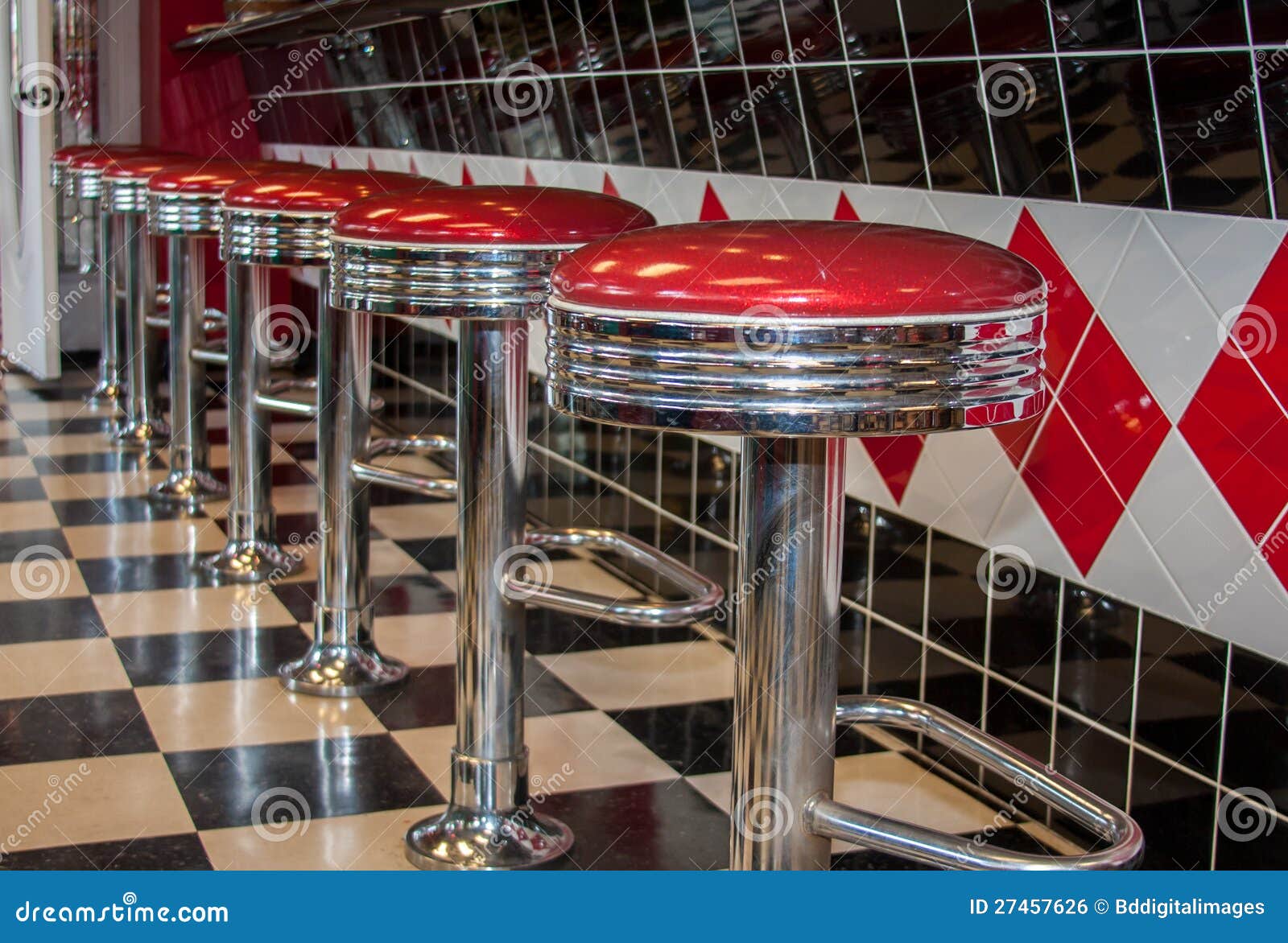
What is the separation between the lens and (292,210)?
2514 millimetres

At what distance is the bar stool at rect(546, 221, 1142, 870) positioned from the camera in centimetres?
101

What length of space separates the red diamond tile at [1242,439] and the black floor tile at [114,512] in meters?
2.76

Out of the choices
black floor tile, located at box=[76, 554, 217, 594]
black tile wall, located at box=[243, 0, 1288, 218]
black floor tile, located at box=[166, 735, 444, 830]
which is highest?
black tile wall, located at box=[243, 0, 1288, 218]

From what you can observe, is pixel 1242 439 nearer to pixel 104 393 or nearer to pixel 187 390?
pixel 187 390

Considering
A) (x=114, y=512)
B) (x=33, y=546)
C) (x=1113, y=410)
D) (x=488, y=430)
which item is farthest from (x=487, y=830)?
(x=114, y=512)

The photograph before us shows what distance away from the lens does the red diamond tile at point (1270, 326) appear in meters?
1.61

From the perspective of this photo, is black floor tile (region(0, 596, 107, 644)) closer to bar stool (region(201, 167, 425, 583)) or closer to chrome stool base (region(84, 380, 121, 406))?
bar stool (region(201, 167, 425, 583))

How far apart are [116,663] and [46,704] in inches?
8.5

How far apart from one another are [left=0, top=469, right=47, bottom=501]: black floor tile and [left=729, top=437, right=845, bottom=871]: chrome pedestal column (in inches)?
126

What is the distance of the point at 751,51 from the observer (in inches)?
97.0

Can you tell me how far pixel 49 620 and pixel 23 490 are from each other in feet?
3.81

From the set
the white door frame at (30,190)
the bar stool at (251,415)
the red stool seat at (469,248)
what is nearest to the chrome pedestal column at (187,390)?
the bar stool at (251,415)

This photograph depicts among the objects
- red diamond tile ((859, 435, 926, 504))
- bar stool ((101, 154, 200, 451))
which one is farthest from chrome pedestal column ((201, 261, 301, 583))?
red diamond tile ((859, 435, 926, 504))

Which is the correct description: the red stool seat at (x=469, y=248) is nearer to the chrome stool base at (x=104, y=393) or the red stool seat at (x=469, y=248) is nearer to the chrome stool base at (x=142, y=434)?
the chrome stool base at (x=142, y=434)
